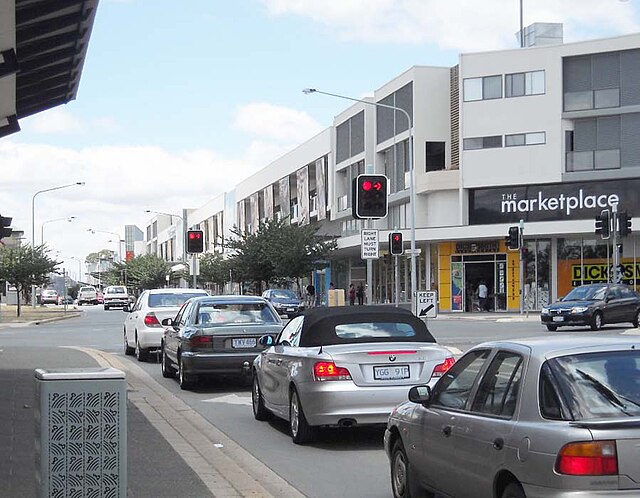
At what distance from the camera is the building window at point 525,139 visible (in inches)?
2142

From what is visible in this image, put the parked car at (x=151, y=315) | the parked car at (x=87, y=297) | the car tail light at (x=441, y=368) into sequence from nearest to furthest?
1. the car tail light at (x=441, y=368)
2. the parked car at (x=151, y=315)
3. the parked car at (x=87, y=297)

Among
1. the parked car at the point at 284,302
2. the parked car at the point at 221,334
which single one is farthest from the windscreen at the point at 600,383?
the parked car at the point at 284,302

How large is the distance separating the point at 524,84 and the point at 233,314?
40884 millimetres

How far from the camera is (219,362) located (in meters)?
16.4

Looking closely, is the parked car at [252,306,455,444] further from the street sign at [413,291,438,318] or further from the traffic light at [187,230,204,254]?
the traffic light at [187,230,204,254]

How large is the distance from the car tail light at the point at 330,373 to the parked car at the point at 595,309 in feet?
78.0

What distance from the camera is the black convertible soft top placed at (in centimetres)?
1170

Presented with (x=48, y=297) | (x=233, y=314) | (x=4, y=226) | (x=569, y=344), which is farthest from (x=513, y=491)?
(x=48, y=297)

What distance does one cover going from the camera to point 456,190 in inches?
2261

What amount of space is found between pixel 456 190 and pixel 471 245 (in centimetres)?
318

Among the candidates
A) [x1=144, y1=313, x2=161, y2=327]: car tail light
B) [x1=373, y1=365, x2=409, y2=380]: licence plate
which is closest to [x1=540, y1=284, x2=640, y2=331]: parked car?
[x1=144, y1=313, x2=161, y2=327]: car tail light

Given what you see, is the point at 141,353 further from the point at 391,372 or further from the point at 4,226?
the point at 391,372

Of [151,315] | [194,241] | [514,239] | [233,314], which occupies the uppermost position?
[514,239]

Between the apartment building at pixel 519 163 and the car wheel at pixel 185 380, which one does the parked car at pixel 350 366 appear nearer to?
the car wheel at pixel 185 380
